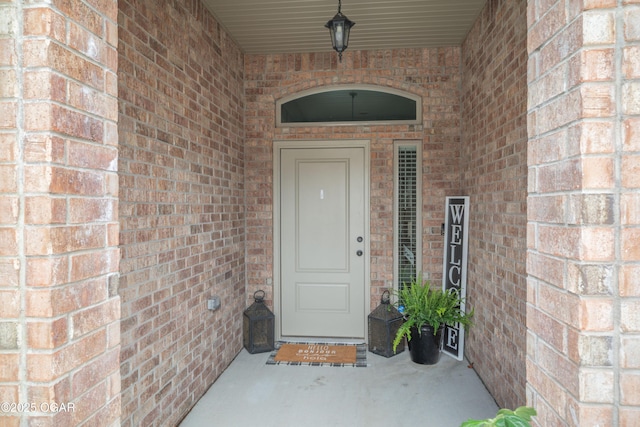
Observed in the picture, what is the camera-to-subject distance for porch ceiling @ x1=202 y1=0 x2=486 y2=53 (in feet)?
10.6

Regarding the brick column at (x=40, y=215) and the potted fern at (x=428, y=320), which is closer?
the brick column at (x=40, y=215)

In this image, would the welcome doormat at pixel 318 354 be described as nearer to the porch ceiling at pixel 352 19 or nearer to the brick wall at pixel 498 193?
the brick wall at pixel 498 193

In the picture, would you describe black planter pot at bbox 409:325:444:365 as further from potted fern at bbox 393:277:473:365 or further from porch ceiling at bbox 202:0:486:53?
porch ceiling at bbox 202:0:486:53

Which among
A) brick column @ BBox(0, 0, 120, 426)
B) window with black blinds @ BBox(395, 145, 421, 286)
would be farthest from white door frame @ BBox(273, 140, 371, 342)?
brick column @ BBox(0, 0, 120, 426)

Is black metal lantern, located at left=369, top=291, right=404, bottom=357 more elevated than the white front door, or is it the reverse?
the white front door

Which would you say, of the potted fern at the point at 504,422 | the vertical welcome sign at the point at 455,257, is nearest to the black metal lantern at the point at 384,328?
the vertical welcome sign at the point at 455,257

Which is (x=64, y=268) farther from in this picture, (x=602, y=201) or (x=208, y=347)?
(x=208, y=347)

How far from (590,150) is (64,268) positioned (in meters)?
1.19

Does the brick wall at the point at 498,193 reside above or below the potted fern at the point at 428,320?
above

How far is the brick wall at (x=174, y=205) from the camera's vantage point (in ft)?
7.19

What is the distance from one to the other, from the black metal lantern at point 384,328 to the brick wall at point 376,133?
23 cm

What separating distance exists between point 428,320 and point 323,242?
4.40ft

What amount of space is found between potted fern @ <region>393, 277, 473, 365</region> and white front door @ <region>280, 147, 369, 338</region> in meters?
0.69

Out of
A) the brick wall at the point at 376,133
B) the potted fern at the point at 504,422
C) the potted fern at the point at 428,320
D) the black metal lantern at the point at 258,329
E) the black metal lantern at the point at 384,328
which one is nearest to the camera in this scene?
the potted fern at the point at 504,422
